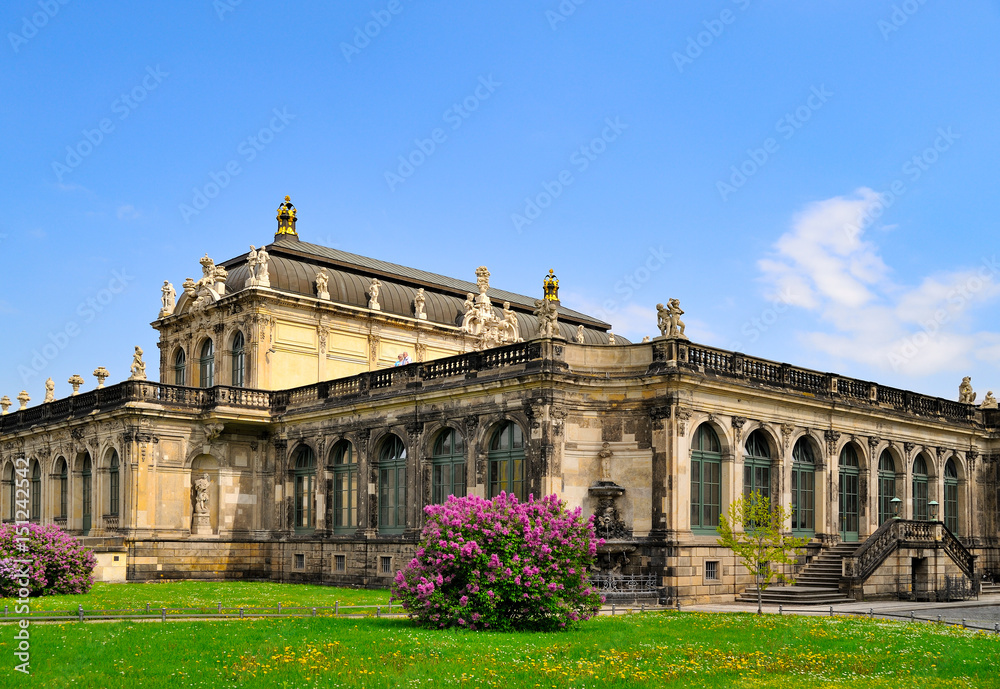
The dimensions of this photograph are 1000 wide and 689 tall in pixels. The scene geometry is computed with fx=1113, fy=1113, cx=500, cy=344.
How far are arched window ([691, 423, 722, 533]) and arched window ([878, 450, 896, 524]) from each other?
377 inches

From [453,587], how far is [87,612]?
29.9ft

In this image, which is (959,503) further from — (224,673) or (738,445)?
(224,673)

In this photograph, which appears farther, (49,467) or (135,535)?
(49,467)

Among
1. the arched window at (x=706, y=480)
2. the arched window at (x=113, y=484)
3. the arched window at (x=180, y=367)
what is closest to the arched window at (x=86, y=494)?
the arched window at (x=113, y=484)

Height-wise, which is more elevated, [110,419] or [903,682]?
[110,419]

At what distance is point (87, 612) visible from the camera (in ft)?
86.6

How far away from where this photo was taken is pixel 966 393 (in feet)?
158

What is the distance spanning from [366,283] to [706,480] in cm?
2229

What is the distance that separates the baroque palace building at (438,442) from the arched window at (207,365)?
429mm

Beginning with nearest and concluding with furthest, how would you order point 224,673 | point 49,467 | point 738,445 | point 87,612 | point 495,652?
1. point 224,673
2. point 495,652
3. point 87,612
4. point 738,445
5. point 49,467

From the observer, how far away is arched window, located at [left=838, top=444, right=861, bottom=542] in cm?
4012

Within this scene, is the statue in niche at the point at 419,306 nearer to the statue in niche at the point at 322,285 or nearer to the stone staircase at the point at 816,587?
the statue in niche at the point at 322,285

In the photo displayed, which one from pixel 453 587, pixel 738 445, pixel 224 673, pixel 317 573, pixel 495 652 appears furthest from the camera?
pixel 317 573

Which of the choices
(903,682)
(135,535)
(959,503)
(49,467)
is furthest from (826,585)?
(49,467)
